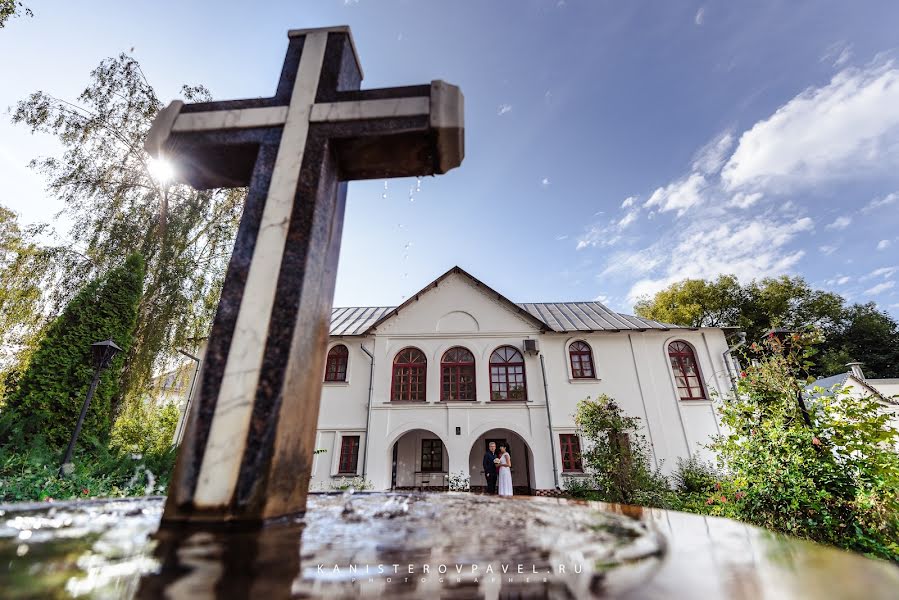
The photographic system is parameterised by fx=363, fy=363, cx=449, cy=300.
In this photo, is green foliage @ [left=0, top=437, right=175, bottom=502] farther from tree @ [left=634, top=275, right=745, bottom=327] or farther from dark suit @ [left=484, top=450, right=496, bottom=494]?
tree @ [left=634, top=275, right=745, bottom=327]

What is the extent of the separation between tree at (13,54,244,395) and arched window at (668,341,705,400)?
16.0 meters

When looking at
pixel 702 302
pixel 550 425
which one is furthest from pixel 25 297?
pixel 702 302

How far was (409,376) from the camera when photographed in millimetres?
13695

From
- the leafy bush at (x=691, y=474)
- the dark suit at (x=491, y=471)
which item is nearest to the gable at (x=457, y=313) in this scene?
the dark suit at (x=491, y=471)

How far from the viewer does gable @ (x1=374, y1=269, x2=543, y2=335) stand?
46.3 ft

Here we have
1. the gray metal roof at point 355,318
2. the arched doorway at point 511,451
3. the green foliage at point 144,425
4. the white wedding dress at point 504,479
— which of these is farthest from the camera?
the arched doorway at point 511,451

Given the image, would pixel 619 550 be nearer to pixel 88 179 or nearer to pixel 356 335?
pixel 356 335

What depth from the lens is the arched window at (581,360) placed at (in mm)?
13523

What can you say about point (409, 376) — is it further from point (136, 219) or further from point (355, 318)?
point (136, 219)

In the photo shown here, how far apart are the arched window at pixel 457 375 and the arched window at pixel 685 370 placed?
7475 mm

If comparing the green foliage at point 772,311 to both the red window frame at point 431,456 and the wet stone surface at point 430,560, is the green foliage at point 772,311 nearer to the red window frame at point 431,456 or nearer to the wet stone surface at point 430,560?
the red window frame at point 431,456

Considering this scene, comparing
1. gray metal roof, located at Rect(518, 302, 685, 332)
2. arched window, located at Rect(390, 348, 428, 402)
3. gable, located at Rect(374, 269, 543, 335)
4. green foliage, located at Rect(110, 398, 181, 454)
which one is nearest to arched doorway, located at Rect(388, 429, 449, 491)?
arched window, located at Rect(390, 348, 428, 402)

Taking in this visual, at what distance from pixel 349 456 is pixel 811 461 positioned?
40.0 ft

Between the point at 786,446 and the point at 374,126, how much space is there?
19.6 feet
